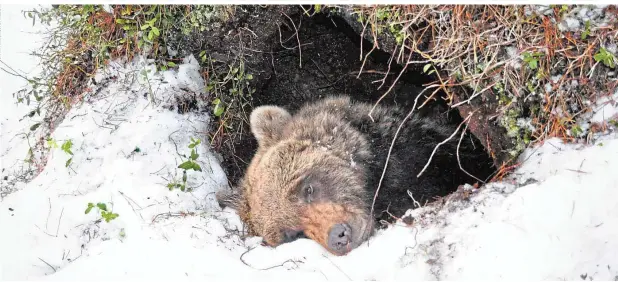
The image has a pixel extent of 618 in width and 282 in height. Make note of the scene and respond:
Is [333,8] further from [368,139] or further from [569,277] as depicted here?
[569,277]

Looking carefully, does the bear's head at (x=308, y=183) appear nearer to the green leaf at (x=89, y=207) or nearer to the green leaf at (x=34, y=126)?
the green leaf at (x=89, y=207)

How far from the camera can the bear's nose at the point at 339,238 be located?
3.99 metres

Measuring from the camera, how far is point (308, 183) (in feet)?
14.5

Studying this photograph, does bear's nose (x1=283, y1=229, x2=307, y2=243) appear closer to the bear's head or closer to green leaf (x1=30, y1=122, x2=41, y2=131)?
the bear's head

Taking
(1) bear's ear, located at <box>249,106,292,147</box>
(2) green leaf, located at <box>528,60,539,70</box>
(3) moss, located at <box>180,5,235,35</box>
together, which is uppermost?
(3) moss, located at <box>180,5,235,35</box>

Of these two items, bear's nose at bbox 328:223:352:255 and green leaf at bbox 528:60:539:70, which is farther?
bear's nose at bbox 328:223:352:255

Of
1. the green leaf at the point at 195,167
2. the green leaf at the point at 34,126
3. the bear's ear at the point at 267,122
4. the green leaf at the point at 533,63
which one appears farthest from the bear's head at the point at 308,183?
the green leaf at the point at 34,126

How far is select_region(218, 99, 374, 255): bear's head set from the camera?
13.9ft

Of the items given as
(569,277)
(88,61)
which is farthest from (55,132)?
(569,277)

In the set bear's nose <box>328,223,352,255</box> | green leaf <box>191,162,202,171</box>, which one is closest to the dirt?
green leaf <box>191,162,202,171</box>

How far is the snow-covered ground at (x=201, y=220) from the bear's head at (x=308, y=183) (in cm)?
16

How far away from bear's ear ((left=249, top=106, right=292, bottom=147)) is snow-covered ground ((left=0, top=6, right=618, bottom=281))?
0.71 meters

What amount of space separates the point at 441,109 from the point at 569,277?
2.90 metres

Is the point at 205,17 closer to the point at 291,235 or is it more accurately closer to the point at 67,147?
the point at 67,147
